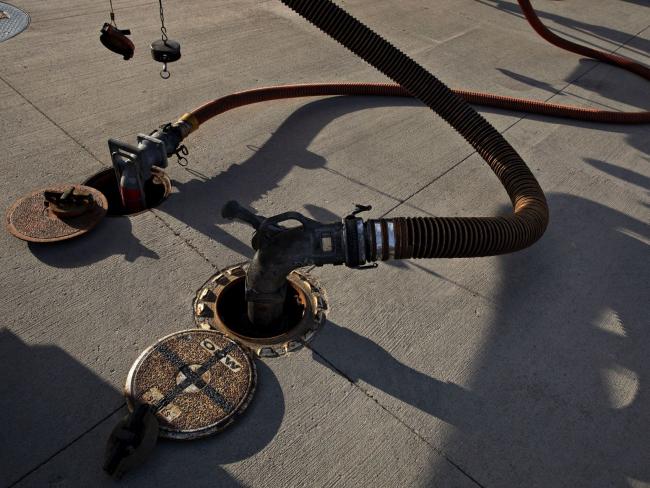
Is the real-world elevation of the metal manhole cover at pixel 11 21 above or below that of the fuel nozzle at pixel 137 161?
below

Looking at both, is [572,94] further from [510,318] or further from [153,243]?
[153,243]

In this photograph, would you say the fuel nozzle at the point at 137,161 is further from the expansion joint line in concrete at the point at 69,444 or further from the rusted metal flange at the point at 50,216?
the expansion joint line in concrete at the point at 69,444

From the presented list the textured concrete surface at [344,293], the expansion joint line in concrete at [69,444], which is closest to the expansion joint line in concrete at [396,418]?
the textured concrete surface at [344,293]

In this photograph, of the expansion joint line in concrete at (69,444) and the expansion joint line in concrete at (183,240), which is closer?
the expansion joint line in concrete at (69,444)

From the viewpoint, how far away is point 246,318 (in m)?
3.79

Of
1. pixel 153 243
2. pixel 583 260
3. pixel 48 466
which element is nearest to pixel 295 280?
pixel 153 243

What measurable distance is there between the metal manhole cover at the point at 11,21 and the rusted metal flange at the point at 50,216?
12.9 ft

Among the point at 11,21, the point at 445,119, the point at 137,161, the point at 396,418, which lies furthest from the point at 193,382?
the point at 11,21

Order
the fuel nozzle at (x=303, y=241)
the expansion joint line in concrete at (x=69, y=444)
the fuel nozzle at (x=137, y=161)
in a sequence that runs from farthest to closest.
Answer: the fuel nozzle at (x=137, y=161), the fuel nozzle at (x=303, y=241), the expansion joint line in concrete at (x=69, y=444)

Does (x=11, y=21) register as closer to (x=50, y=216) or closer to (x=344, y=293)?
(x=50, y=216)

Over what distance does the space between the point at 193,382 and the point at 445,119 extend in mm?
2809

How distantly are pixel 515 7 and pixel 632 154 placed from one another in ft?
17.1

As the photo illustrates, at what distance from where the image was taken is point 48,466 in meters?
2.80

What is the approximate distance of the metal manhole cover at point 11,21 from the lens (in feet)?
23.5
